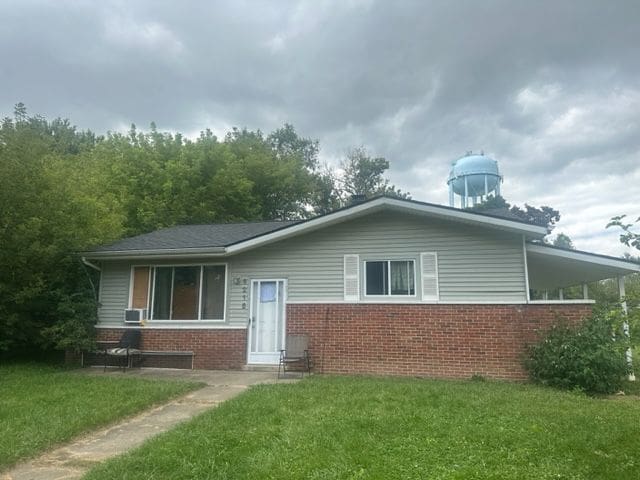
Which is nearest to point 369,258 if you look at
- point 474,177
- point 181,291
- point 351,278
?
point 351,278

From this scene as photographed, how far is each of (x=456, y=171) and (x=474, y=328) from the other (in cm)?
1298

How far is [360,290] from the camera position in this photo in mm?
9789

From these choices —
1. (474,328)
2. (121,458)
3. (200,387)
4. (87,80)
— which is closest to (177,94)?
(87,80)

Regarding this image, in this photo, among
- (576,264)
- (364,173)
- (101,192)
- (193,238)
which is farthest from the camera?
(364,173)

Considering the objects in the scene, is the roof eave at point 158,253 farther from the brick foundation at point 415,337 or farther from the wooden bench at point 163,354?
the wooden bench at point 163,354

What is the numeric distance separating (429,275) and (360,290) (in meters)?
1.52

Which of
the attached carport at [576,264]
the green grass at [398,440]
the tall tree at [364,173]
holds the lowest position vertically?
the green grass at [398,440]

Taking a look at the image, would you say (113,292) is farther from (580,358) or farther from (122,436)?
(580,358)

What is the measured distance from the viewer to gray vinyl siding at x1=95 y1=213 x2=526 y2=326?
9062 millimetres

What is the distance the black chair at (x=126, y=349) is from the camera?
400 inches

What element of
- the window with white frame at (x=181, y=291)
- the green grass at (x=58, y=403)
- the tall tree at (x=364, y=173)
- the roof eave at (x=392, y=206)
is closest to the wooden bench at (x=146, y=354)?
the window with white frame at (x=181, y=291)

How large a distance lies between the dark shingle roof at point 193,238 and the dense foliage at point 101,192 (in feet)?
3.55

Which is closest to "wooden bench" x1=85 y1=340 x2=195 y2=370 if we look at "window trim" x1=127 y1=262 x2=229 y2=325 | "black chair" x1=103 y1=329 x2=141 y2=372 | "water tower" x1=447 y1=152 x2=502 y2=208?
"black chair" x1=103 y1=329 x2=141 y2=372

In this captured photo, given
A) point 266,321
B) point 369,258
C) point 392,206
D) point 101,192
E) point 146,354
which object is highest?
point 101,192
